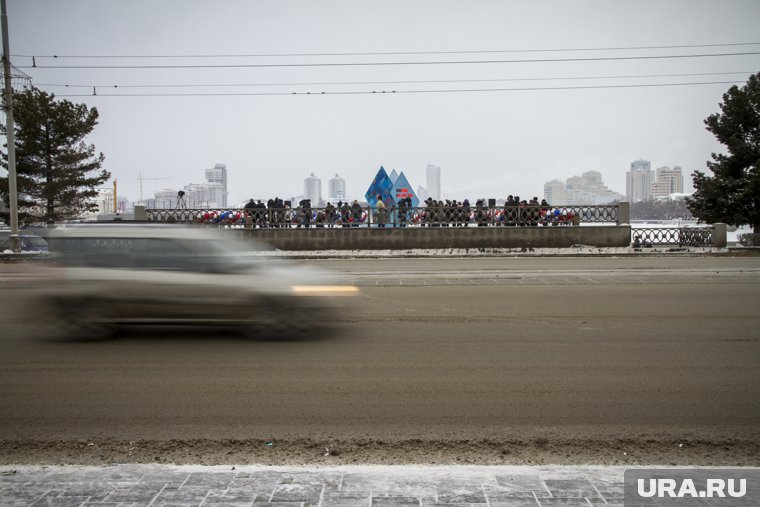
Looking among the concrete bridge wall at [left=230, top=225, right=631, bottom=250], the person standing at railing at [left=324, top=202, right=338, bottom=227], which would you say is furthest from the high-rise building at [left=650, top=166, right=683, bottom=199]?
the person standing at railing at [left=324, top=202, right=338, bottom=227]

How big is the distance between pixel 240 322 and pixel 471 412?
3602mm

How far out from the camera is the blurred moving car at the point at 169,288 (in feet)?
24.9

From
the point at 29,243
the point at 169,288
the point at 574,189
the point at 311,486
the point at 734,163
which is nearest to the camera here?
the point at 311,486

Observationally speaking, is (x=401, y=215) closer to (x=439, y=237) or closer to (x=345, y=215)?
(x=439, y=237)

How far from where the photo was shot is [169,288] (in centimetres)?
755

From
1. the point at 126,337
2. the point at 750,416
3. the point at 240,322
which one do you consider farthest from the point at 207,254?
the point at 750,416

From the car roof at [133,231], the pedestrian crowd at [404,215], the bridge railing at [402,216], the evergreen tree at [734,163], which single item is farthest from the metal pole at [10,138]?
the evergreen tree at [734,163]

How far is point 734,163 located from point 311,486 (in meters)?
38.2

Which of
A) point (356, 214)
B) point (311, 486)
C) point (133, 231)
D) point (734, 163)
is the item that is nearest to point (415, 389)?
point (311, 486)

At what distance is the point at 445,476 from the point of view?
363 cm

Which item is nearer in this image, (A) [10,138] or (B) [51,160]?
(A) [10,138]

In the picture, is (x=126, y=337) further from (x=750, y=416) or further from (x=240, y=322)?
(x=750, y=416)

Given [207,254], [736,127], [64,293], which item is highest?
[736,127]

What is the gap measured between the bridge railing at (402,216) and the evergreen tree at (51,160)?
44.4ft
